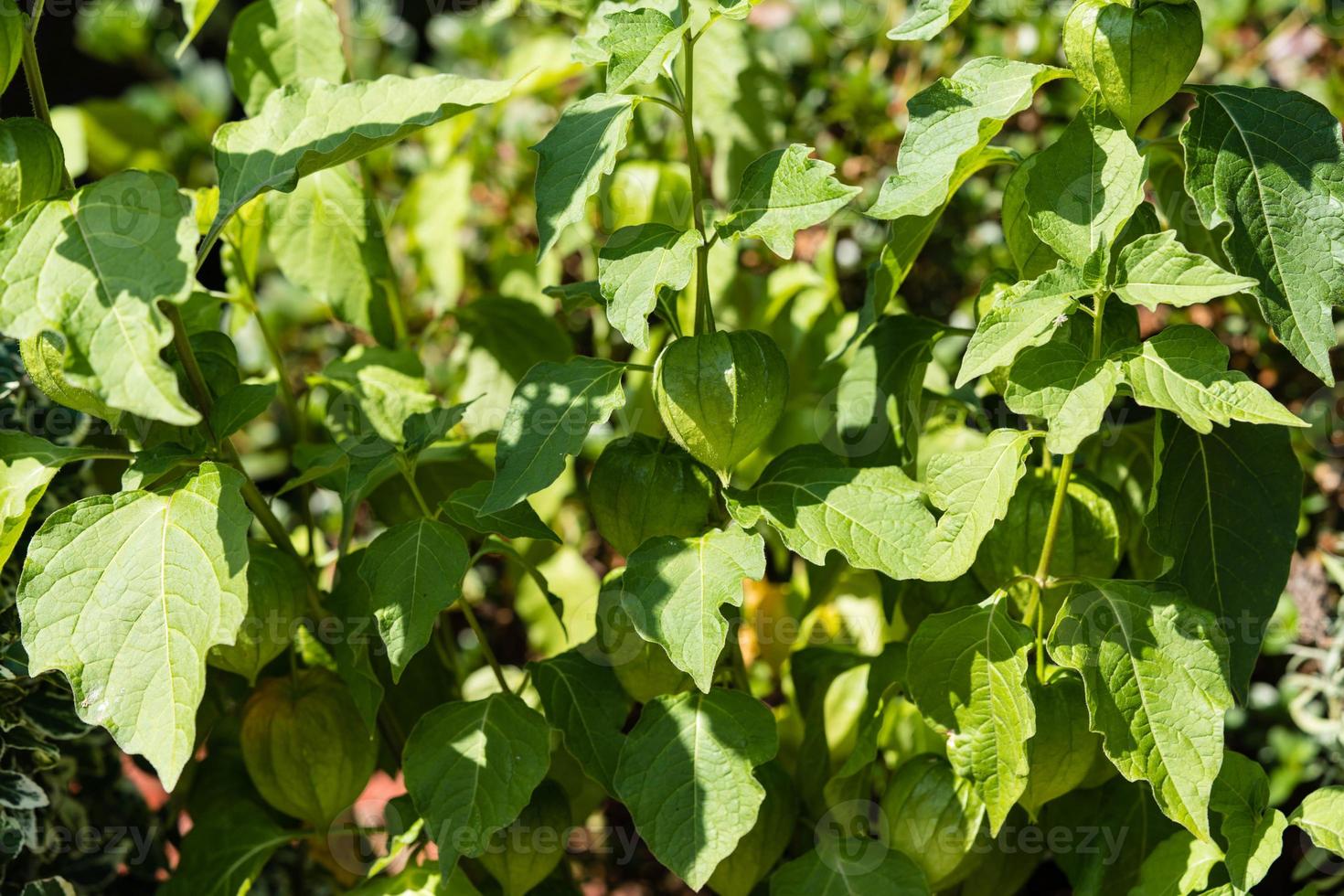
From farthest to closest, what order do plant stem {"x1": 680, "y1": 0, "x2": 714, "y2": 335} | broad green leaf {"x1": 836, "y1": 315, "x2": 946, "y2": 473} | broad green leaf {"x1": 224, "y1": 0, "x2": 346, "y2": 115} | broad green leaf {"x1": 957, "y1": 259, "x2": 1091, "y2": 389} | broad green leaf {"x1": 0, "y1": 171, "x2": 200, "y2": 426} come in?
broad green leaf {"x1": 224, "y1": 0, "x2": 346, "y2": 115} → broad green leaf {"x1": 836, "y1": 315, "x2": 946, "y2": 473} → plant stem {"x1": 680, "y1": 0, "x2": 714, "y2": 335} → broad green leaf {"x1": 957, "y1": 259, "x2": 1091, "y2": 389} → broad green leaf {"x1": 0, "y1": 171, "x2": 200, "y2": 426}

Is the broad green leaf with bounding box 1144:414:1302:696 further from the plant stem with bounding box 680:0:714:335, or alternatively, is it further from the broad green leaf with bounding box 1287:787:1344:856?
the plant stem with bounding box 680:0:714:335

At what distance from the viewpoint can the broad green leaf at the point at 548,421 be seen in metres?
0.86

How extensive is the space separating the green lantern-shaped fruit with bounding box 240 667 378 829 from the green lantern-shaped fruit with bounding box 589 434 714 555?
0.32 m

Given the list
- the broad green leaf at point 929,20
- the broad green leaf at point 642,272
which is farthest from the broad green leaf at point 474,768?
the broad green leaf at point 929,20

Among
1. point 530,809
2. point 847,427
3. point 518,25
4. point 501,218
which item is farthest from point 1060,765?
point 518,25

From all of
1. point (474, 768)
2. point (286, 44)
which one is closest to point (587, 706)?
point (474, 768)

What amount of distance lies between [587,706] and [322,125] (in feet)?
1.73

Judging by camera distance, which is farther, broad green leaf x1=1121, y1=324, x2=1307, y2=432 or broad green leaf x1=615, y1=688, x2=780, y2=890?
broad green leaf x1=615, y1=688, x2=780, y2=890

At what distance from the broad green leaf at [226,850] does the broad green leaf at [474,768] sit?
25cm

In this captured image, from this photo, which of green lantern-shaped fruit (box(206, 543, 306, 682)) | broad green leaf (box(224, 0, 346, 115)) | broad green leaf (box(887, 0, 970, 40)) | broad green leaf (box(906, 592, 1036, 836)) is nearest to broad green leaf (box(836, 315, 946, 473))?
broad green leaf (box(906, 592, 1036, 836))

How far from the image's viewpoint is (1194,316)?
1.52 meters

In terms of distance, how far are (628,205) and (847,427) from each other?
0.50 meters

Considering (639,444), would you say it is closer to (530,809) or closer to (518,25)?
(530,809)

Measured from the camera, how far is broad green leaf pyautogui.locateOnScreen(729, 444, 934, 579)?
884 millimetres
